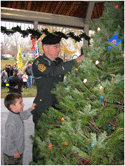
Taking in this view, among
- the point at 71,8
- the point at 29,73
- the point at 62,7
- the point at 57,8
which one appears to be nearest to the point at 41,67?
the point at 57,8

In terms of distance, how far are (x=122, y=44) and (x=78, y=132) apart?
48 centimetres

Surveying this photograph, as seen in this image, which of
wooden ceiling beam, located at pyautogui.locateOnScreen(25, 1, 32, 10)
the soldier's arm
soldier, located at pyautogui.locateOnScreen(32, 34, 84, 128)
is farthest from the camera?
wooden ceiling beam, located at pyautogui.locateOnScreen(25, 1, 32, 10)

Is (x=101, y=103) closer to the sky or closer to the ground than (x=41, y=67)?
closer to the ground

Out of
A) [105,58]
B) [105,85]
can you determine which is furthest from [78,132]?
[105,58]

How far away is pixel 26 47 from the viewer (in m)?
11.3

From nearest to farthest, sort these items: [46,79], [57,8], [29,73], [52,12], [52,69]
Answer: [52,69] → [46,79] → [57,8] → [52,12] → [29,73]

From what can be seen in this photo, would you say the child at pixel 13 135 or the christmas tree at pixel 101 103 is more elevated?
the christmas tree at pixel 101 103

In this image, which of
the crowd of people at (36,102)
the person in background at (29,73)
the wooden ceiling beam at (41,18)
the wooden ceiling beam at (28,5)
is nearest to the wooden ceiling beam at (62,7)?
the wooden ceiling beam at (41,18)

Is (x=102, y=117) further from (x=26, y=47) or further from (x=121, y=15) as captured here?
(x=26, y=47)

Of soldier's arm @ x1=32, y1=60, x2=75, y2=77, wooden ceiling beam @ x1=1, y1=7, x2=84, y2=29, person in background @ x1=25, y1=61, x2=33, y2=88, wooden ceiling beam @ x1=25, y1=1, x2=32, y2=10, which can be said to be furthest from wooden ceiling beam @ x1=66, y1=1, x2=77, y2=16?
soldier's arm @ x1=32, y1=60, x2=75, y2=77

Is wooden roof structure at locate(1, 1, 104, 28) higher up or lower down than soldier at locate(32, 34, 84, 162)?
higher up

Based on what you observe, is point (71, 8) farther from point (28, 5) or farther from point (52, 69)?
point (52, 69)

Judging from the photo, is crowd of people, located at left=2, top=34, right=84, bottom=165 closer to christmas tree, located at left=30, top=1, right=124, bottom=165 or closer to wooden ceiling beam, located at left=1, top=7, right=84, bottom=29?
christmas tree, located at left=30, top=1, right=124, bottom=165

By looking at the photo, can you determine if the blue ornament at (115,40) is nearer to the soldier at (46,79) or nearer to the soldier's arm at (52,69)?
the soldier's arm at (52,69)
